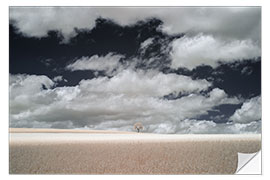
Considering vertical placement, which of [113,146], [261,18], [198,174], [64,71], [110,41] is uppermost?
[261,18]

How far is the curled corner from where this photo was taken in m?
8.01

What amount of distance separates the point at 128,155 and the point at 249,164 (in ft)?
9.95

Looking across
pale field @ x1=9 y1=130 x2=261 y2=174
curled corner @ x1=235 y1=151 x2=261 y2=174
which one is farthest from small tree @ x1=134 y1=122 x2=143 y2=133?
curled corner @ x1=235 y1=151 x2=261 y2=174

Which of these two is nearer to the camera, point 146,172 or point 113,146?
point 146,172

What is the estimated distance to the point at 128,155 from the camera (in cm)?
830

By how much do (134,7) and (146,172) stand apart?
13.7ft

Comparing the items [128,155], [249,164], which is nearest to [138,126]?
[128,155]

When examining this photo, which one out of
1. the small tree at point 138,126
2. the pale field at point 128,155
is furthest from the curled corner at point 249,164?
the small tree at point 138,126

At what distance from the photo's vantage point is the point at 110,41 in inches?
328

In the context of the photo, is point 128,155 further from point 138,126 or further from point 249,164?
point 249,164

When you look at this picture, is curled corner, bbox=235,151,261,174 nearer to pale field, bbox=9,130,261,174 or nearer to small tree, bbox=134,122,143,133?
pale field, bbox=9,130,261,174
